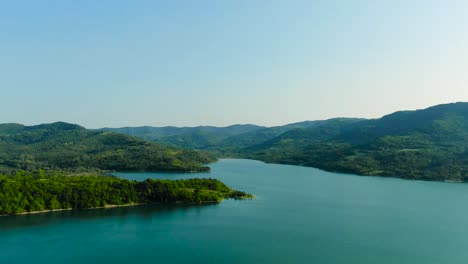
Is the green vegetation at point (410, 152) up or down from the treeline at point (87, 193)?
up

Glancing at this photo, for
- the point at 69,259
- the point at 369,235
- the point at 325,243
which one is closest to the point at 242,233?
the point at 325,243

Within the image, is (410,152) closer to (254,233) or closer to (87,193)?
(254,233)

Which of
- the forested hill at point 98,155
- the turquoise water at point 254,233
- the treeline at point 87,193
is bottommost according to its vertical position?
the turquoise water at point 254,233

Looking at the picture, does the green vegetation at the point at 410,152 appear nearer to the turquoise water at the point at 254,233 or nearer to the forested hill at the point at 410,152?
the forested hill at the point at 410,152

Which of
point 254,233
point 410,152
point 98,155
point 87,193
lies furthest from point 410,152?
point 87,193

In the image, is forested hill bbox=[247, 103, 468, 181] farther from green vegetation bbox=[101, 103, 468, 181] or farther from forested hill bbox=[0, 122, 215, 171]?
forested hill bbox=[0, 122, 215, 171]

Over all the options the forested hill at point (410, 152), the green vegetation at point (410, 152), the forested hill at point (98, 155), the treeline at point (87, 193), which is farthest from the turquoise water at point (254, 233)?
the forested hill at point (98, 155)

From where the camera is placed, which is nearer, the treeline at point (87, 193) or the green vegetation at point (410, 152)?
the treeline at point (87, 193)
